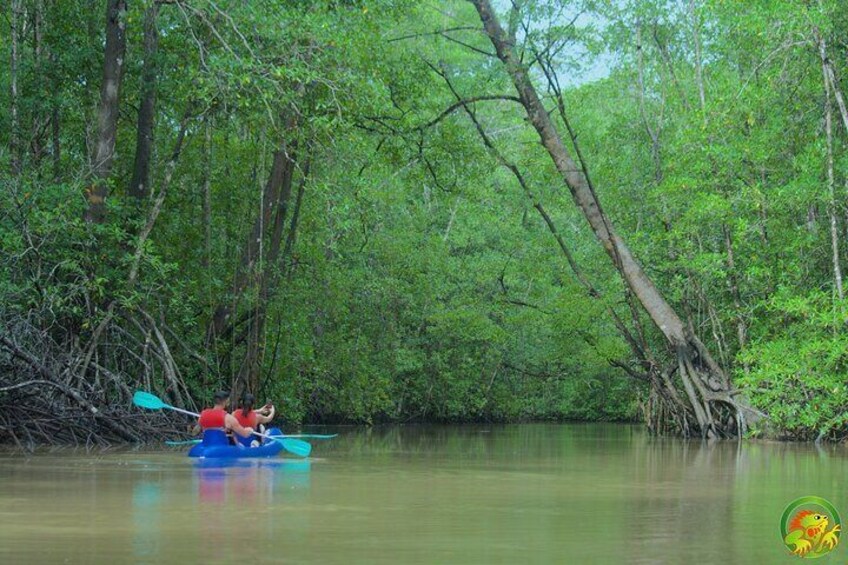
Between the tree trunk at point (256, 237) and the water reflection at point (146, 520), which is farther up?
the tree trunk at point (256, 237)

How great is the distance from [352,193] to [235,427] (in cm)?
626

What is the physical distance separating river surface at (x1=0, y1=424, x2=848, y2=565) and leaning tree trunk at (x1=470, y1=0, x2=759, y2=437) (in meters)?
5.02

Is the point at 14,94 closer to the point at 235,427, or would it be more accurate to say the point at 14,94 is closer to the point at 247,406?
the point at 247,406

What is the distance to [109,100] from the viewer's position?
1730 cm

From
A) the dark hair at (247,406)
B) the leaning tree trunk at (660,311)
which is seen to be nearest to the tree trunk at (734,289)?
the leaning tree trunk at (660,311)

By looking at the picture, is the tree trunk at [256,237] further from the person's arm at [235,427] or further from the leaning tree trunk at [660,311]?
the person's arm at [235,427]

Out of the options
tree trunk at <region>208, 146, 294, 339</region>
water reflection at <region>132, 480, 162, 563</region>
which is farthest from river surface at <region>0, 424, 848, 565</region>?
tree trunk at <region>208, 146, 294, 339</region>

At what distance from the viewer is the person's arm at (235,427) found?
14.1 meters

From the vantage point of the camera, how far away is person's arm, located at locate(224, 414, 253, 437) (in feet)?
46.3

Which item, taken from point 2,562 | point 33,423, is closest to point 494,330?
point 33,423

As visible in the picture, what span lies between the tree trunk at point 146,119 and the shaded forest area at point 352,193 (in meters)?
0.05

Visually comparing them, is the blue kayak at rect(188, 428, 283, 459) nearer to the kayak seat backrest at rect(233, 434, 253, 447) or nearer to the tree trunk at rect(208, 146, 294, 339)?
the kayak seat backrest at rect(233, 434, 253, 447)

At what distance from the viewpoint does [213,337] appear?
2047 centimetres

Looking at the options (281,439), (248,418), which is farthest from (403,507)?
(248,418)
